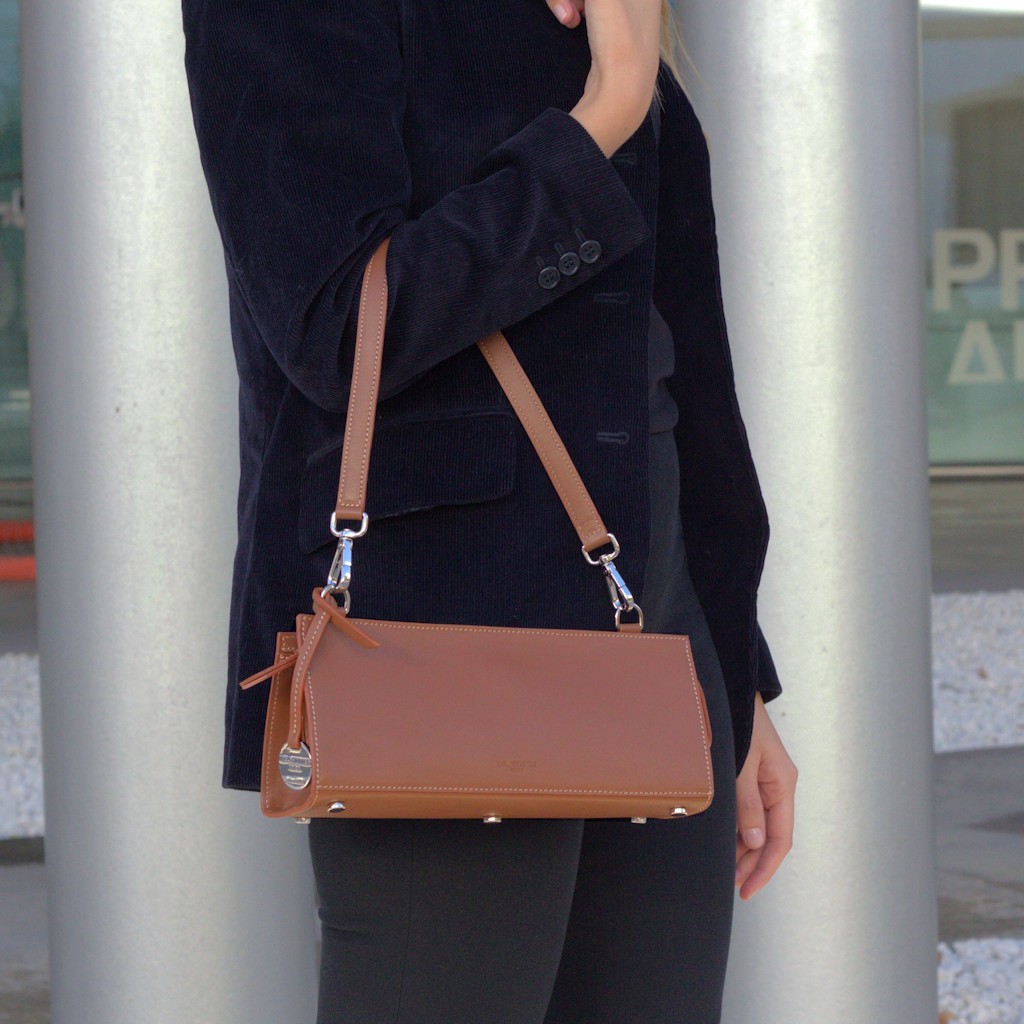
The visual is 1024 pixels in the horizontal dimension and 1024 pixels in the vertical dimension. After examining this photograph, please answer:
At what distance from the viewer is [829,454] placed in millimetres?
2225

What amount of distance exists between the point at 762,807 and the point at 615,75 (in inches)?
29.3

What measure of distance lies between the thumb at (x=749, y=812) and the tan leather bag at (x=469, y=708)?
40cm

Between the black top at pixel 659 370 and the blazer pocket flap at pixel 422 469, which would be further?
the black top at pixel 659 370

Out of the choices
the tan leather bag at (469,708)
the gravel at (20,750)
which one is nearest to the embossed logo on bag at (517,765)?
the tan leather bag at (469,708)

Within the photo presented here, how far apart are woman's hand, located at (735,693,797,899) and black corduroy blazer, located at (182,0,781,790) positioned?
0.42 m

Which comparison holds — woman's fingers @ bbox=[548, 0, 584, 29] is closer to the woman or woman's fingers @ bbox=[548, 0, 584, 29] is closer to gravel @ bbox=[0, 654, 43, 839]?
the woman

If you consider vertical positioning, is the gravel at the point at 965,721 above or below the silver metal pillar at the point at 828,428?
below

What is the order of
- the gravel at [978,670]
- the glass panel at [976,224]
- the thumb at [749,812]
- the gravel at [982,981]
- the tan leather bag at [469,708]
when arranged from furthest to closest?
the glass panel at [976,224], the gravel at [978,670], the gravel at [982,981], the thumb at [749,812], the tan leather bag at [469,708]

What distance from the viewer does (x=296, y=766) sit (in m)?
1.05

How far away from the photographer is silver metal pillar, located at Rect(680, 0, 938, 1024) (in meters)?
2.21

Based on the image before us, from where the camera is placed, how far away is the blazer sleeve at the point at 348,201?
1.08 m

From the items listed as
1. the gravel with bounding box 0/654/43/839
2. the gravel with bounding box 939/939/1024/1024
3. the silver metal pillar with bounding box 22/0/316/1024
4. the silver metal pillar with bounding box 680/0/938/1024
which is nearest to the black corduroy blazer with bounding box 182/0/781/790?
the silver metal pillar with bounding box 22/0/316/1024

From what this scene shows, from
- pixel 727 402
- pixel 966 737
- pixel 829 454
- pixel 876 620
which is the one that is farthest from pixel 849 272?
pixel 966 737

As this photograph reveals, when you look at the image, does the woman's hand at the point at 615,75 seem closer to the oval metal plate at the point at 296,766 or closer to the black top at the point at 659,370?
the black top at the point at 659,370
